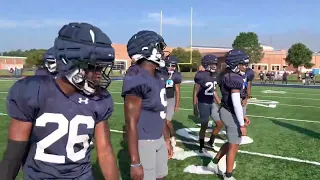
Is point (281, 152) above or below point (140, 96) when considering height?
below

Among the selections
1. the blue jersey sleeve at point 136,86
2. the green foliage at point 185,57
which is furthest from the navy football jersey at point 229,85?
the green foliage at point 185,57

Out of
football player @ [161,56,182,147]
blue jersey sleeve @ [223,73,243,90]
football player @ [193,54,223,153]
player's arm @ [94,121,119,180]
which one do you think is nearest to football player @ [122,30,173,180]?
player's arm @ [94,121,119,180]

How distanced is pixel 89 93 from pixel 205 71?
186 inches

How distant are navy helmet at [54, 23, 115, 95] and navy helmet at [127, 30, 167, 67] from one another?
996 mm

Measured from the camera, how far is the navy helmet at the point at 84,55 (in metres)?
2.18

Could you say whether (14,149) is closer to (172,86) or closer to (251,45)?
(172,86)

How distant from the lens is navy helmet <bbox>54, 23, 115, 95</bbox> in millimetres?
2176

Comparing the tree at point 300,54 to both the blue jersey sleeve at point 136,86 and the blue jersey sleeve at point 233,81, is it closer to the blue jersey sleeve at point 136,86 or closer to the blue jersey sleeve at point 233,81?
the blue jersey sleeve at point 233,81

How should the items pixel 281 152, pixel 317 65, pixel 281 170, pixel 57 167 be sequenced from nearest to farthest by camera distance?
pixel 57 167 < pixel 281 170 < pixel 281 152 < pixel 317 65

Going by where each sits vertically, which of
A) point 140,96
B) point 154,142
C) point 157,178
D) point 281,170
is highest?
point 140,96

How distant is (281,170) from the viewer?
5.60 meters

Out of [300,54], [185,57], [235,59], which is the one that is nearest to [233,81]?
[235,59]

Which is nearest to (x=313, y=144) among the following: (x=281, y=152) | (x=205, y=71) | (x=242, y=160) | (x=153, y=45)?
(x=281, y=152)

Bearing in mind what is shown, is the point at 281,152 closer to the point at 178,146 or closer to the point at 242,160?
the point at 242,160
